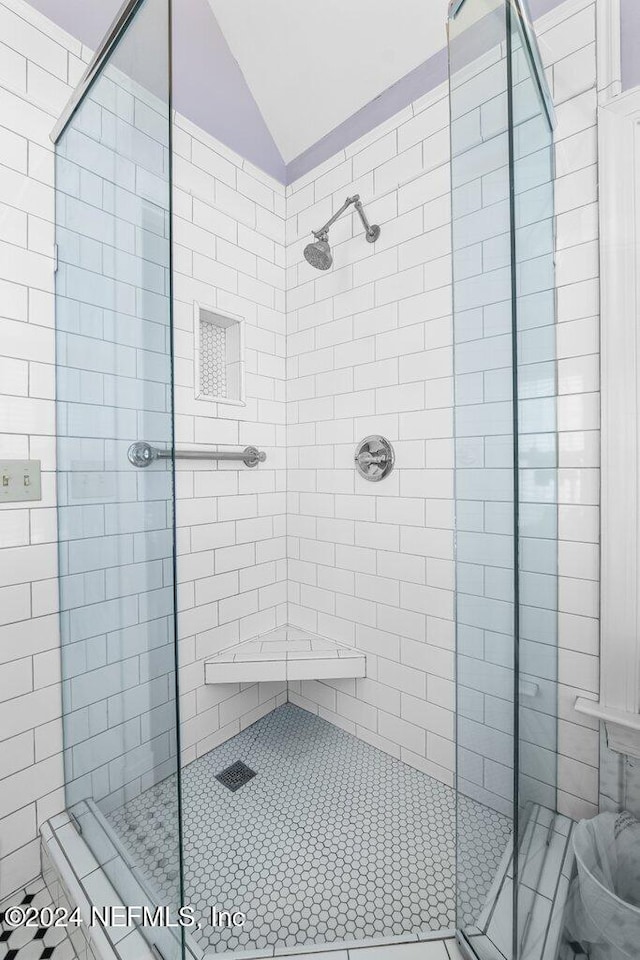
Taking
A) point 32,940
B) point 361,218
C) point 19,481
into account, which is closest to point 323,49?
point 361,218

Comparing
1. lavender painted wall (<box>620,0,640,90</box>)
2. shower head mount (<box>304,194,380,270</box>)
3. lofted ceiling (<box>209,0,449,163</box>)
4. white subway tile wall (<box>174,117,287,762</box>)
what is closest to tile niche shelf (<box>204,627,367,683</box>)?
white subway tile wall (<box>174,117,287,762</box>)

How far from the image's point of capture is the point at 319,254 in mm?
1503

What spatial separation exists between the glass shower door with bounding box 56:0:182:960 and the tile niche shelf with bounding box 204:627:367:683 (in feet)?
1.69

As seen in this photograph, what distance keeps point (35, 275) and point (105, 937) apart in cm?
161

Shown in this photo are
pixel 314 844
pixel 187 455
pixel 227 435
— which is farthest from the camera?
pixel 227 435

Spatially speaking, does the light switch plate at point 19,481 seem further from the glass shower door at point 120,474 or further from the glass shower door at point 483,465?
the glass shower door at point 483,465

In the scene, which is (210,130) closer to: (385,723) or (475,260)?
(475,260)

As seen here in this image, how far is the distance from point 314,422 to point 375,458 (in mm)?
369

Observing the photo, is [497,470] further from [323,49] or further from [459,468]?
[323,49]

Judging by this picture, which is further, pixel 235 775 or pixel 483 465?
pixel 235 775

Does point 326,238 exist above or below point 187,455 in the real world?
above

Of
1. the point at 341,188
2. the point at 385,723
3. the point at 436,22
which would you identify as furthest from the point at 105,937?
the point at 436,22

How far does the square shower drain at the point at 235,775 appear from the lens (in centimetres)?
140

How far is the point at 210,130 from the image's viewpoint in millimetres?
1567
